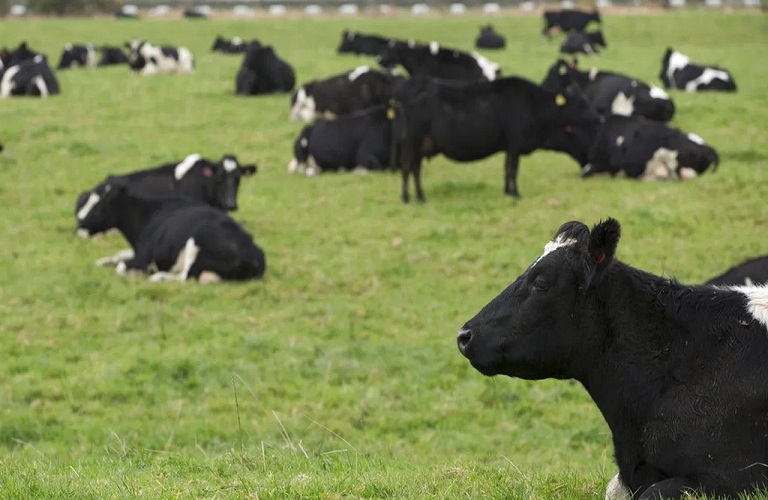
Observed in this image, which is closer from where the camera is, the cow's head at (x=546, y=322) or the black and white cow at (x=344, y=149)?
the cow's head at (x=546, y=322)

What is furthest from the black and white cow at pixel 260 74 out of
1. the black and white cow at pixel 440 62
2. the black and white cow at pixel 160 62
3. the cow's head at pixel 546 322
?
the cow's head at pixel 546 322

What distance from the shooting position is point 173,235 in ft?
47.8

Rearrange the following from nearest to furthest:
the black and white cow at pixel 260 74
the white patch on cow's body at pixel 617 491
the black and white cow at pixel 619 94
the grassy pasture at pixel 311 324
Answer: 1. the white patch on cow's body at pixel 617 491
2. the grassy pasture at pixel 311 324
3. the black and white cow at pixel 619 94
4. the black and white cow at pixel 260 74

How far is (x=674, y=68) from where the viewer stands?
2969cm

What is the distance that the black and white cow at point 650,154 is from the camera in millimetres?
19516

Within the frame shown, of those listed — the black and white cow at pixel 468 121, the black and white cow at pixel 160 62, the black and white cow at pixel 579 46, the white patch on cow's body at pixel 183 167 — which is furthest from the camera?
the black and white cow at pixel 579 46

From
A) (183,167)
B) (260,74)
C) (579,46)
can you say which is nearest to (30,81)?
(260,74)

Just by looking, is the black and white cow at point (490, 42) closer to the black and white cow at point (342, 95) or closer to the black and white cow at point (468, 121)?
the black and white cow at point (342, 95)

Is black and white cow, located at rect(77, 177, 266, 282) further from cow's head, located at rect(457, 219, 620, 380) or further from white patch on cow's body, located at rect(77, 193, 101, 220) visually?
cow's head, located at rect(457, 219, 620, 380)

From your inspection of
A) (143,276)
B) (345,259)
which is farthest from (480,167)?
(143,276)

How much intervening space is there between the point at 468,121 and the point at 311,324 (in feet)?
21.7

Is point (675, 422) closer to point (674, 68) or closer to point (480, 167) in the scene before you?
point (480, 167)

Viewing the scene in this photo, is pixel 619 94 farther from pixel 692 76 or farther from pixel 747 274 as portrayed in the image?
pixel 747 274

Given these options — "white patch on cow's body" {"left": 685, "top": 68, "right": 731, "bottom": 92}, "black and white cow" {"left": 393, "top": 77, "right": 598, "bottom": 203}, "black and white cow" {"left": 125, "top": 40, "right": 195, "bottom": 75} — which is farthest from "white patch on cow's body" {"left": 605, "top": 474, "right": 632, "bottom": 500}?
"black and white cow" {"left": 125, "top": 40, "right": 195, "bottom": 75}
